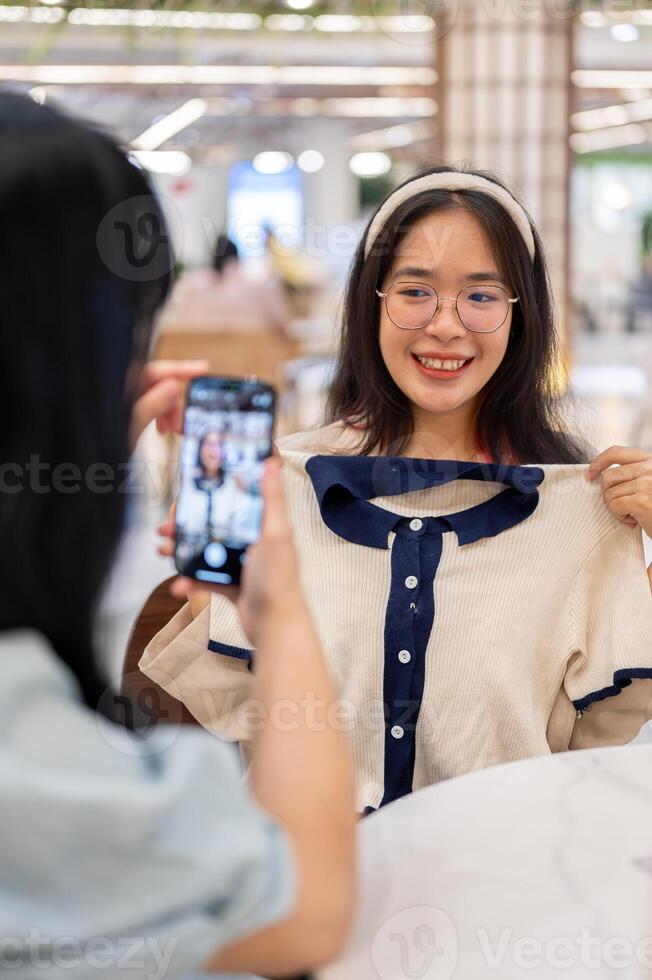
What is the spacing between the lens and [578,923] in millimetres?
861

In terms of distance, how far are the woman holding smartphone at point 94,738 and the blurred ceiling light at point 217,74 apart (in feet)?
27.1

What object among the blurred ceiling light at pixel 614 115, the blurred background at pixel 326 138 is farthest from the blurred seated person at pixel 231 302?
the blurred ceiling light at pixel 614 115

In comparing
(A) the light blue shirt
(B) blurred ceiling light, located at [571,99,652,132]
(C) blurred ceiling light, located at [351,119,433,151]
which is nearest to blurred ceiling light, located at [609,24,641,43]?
(B) blurred ceiling light, located at [571,99,652,132]

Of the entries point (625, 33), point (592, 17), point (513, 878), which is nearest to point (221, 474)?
point (513, 878)

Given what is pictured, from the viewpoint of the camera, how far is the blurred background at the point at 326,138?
17.4ft

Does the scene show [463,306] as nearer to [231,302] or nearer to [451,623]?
[451,623]

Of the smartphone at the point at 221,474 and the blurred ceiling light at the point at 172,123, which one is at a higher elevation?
the blurred ceiling light at the point at 172,123

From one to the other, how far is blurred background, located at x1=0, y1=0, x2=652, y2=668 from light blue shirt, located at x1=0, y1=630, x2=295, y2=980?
0.14 meters

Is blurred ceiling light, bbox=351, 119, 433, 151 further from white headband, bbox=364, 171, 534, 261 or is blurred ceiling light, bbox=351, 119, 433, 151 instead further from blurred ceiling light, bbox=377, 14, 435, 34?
white headband, bbox=364, 171, 534, 261

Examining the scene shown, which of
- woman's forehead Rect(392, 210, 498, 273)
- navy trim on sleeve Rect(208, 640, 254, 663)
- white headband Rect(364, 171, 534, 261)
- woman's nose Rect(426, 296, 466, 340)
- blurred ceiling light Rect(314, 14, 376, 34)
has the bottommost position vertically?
navy trim on sleeve Rect(208, 640, 254, 663)

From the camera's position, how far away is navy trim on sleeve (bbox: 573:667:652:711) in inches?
50.4

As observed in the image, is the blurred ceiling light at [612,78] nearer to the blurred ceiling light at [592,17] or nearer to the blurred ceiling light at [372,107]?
the blurred ceiling light at [372,107]

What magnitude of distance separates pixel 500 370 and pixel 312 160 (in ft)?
44.4

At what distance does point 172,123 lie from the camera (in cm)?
1198
